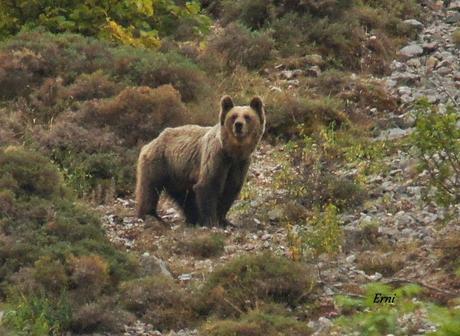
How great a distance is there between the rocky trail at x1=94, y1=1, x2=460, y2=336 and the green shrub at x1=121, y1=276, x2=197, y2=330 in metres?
0.13

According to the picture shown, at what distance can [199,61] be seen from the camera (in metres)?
22.1

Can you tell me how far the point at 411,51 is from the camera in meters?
23.1

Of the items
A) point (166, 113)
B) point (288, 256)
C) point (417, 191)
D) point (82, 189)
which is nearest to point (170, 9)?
point (166, 113)

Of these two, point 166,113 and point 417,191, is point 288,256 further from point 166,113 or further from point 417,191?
point 166,113

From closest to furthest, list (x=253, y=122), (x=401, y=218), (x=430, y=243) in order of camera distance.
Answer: (x=430, y=243) → (x=401, y=218) → (x=253, y=122)

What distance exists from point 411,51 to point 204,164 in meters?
8.36

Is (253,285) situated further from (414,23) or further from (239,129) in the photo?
(414,23)

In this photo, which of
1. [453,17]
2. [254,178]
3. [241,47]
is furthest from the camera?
[453,17]

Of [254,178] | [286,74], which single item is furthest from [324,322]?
[286,74]

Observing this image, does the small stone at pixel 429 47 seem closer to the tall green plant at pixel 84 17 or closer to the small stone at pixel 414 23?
the small stone at pixel 414 23

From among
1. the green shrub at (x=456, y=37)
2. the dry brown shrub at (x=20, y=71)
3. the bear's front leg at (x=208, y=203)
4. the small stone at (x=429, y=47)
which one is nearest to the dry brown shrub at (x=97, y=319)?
the bear's front leg at (x=208, y=203)

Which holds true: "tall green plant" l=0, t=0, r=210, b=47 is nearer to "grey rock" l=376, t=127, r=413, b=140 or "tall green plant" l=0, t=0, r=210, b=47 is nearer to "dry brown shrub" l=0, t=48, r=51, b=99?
"dry brown shrub" l=0, t=48, r=51, b=99

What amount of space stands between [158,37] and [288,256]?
10280 millimetres

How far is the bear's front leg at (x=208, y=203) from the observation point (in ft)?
50.3
